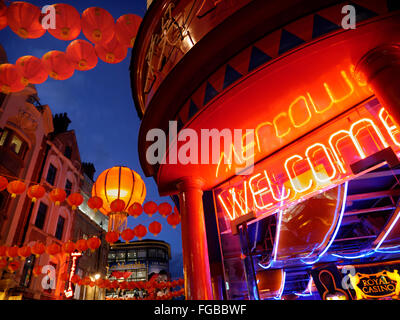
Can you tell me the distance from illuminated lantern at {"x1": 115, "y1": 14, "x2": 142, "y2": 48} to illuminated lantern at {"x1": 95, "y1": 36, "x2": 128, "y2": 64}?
15cm

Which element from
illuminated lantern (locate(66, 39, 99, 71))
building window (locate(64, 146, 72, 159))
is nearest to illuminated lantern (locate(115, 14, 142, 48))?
illuminated lantern (locate(66, 39, 99, 71))

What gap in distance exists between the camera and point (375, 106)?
4.25 meters

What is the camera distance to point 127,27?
5.34 metres

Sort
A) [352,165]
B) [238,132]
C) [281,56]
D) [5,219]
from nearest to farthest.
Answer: [281,56]
[352,165]
[238,132]
[5,219]

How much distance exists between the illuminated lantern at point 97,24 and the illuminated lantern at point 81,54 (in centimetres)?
44

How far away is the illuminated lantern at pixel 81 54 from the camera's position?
17.9 feet

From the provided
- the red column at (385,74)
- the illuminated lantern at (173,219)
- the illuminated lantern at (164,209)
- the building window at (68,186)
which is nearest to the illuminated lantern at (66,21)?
the illuminated lantern at (164,209)

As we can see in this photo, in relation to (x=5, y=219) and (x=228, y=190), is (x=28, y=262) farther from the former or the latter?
(x=228, y=190)

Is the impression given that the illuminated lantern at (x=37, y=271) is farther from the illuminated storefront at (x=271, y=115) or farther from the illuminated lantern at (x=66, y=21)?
the illuminated lantern at (x=66, y=21)

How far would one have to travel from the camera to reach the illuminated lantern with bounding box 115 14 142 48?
5.30 m

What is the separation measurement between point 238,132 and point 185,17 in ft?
7.29

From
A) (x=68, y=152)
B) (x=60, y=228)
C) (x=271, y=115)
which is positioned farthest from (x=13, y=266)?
(x=271, y=115)
